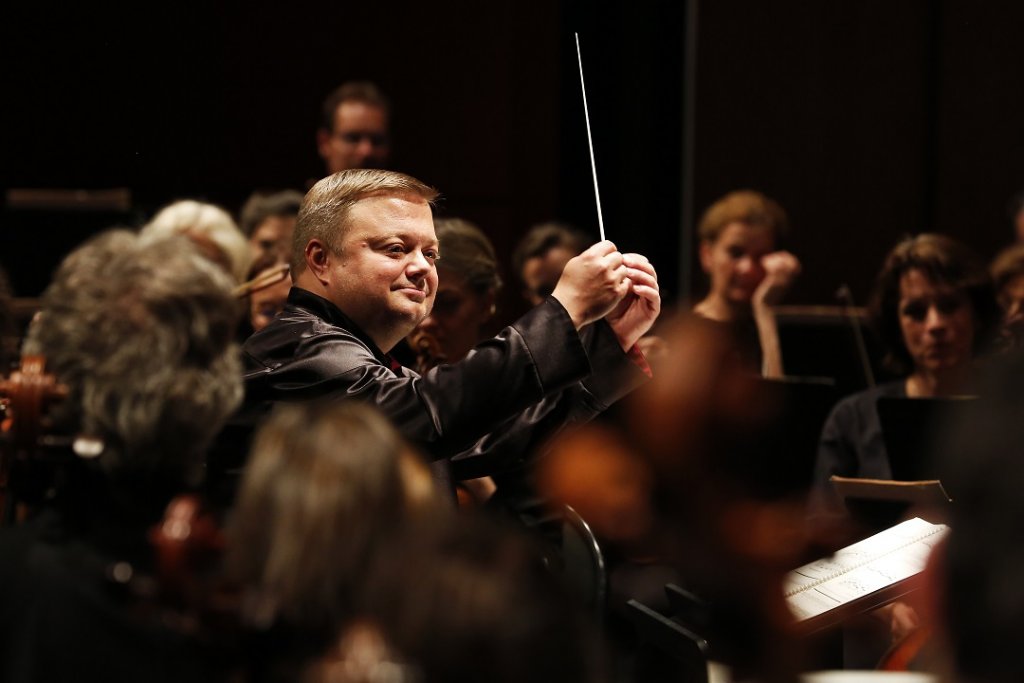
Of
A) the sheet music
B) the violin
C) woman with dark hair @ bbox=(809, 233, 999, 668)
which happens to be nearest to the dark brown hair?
woman with dark hair @ bbox=(809, 233, 999, 668)

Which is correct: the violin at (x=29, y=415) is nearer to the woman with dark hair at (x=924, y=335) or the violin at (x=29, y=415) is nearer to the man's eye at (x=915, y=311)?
the woman with dark hair at (x=924, y=335)

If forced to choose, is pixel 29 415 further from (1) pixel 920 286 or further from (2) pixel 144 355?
(1) pixel 920 286

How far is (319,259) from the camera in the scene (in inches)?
98.0

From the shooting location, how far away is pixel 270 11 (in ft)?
19.4

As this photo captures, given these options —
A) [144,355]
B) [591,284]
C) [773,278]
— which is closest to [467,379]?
[591,284]

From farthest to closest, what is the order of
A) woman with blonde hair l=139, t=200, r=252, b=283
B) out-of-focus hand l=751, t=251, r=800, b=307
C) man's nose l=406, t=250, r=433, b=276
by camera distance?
out-of-focus hand l=751, t=251, r=800, b=307 → woman with blonde hair l=139, t=200, r=252, b=283 → man's nose l=406, t=250, r=433, b=276

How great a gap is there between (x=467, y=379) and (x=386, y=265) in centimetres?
35

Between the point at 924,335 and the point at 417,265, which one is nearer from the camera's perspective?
the point at 417,265

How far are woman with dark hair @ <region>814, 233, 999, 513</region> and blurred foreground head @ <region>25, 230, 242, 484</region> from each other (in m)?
2.52

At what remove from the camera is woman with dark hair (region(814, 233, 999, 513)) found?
12.2ft

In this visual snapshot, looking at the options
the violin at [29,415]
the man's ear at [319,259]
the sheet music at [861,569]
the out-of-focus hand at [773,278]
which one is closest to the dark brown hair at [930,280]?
the out-of-focus hand at [773,278]

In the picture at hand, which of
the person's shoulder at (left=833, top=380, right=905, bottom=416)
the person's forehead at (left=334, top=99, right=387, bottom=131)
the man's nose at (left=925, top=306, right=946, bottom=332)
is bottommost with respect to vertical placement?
the person's shoulder at (left=833, top=380, right=905, bottom=416)

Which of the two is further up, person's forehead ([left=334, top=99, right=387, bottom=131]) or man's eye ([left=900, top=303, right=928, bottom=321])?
person's forehead ([left=334, top=99, right=387, bottom=131])

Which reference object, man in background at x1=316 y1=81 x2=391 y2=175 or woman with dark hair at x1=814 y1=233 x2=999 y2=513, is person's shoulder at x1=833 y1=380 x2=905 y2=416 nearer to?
woman with dark hair at x1=814 y1=233 x2=999 y2=513
